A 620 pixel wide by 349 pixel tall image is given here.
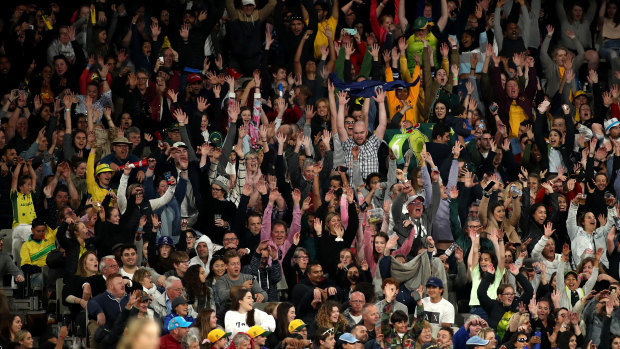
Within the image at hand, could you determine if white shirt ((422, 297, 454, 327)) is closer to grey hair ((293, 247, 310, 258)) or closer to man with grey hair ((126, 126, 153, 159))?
grey hair ((293, 247, 310, 258))

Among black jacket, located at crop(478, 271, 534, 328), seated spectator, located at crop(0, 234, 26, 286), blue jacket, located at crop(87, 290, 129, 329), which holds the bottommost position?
black jacket, located at crop(478, 271, 534, 328)

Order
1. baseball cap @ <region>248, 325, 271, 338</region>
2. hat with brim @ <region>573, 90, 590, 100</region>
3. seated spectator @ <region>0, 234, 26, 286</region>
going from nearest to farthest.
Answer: baseball cap @ <region>248, 325, 271, 338</region>, seated spectator @ <region>0, 234, 26, 286</region>, hat with brim @ <region>573, 90, 590, 100</region>

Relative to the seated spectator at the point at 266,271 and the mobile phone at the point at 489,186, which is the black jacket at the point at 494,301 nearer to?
the mobile phone at the point at 489,186

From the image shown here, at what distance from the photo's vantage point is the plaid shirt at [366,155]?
56.8ft

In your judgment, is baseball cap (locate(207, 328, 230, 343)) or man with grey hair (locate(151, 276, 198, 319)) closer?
baseball cap (locate(207, 328, 230, 343))

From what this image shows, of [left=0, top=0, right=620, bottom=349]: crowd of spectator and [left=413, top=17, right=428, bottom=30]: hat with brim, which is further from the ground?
[left=413, top=17, right=428, bottom=30]: hat with brim

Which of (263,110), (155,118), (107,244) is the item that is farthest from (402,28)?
(107,244)

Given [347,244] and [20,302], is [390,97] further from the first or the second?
[20,302]

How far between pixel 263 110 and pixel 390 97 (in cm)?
181

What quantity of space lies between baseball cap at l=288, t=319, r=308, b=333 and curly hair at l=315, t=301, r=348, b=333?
359mm

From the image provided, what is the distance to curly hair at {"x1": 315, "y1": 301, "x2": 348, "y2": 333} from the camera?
544 inches

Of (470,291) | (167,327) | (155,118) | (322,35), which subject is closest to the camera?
(167,327)

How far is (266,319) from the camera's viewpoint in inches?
536

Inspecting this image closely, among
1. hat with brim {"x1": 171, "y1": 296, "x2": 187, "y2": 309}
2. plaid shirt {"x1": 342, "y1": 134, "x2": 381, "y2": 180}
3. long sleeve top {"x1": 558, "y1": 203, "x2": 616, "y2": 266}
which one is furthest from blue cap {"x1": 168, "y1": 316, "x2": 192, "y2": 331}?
long sleeve top {"x1": 558, "y1": 203, "x2": 616, "y2": 266}
